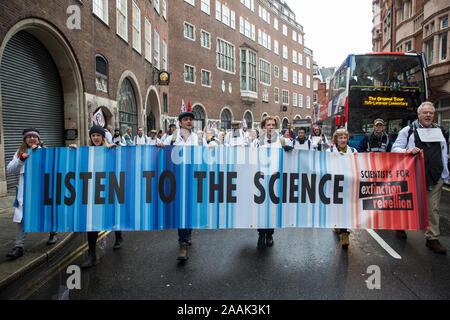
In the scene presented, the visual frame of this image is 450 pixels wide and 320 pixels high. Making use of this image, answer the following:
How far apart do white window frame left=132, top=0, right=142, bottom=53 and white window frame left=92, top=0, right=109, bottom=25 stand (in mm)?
3355

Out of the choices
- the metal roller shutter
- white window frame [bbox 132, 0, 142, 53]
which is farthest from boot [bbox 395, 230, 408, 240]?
white window frame [bbox 132, 0, 142, 53]

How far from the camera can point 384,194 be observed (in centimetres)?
443

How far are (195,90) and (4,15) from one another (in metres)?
21.7

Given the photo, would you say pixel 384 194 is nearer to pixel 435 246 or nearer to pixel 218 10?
pixel 435 246

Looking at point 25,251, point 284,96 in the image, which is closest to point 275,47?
point 284,96

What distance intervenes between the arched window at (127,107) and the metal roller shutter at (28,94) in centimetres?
464

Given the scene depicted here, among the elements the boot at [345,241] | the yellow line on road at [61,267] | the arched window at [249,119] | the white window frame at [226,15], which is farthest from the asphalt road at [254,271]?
the arched window at [249,119]

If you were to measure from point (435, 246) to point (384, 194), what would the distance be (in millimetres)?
1216

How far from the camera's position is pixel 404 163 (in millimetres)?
4582

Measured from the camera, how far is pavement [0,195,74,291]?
3.72m

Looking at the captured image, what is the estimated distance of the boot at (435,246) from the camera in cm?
455

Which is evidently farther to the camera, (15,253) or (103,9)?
(103,9)

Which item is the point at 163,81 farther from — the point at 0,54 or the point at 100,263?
the point at 100,263

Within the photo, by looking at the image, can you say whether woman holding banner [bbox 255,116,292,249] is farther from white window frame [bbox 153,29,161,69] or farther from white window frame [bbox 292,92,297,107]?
white window frame [bbox 292,92,297,107]
